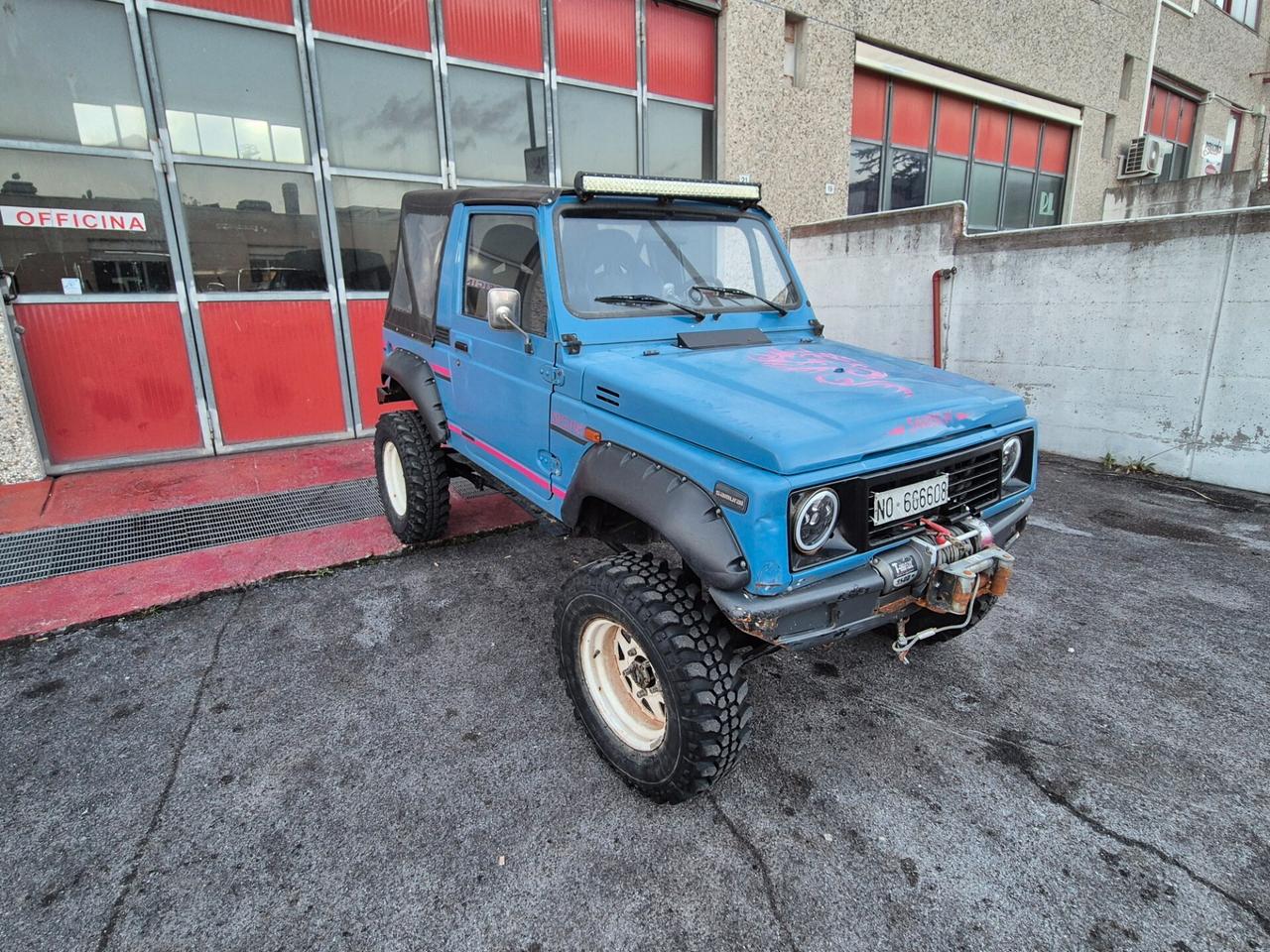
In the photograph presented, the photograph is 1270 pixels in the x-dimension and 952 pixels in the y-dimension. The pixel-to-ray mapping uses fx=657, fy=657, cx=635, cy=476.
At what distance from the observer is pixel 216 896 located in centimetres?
201

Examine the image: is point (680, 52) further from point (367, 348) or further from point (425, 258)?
point (425, 258)

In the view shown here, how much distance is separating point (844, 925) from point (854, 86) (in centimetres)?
1043

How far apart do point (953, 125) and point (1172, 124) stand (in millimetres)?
8721

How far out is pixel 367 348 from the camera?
6703mm

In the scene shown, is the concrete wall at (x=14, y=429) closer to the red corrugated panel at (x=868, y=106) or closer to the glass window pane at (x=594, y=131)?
the glass window pane at (x=594, y=131)

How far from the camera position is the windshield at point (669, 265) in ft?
9.85

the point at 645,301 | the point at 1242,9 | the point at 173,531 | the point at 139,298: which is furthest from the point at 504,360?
the point at 1242,9

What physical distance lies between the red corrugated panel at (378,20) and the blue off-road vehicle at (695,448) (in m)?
3.49

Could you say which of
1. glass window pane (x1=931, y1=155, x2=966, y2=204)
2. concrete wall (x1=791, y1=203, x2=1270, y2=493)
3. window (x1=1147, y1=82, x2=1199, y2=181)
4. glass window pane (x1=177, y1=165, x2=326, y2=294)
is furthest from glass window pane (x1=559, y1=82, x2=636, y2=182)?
window (x1=1147, y1=82, x2=1199, y2=181)

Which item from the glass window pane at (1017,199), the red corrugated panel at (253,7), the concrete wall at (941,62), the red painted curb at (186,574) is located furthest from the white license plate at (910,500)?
the glass window pane at (1017,199)

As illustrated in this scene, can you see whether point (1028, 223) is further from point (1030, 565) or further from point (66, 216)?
point (66, 216)

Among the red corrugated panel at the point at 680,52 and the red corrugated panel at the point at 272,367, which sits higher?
the red corrugated panel at the point at 680,52

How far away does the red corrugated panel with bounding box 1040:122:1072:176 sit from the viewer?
12.4 metres

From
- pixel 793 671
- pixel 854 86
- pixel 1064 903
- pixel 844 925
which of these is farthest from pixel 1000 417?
pixel 854 86
